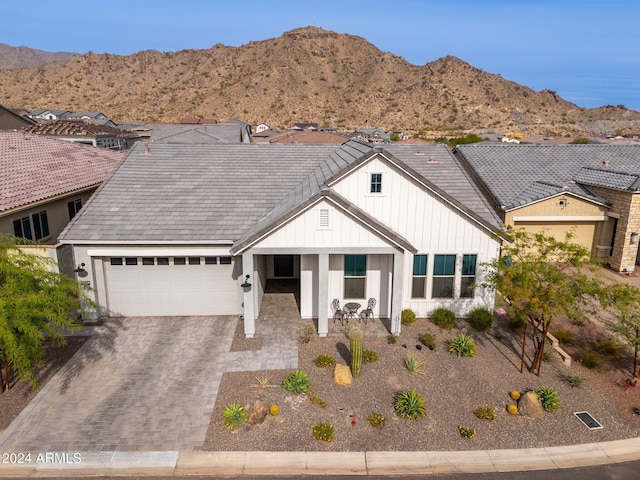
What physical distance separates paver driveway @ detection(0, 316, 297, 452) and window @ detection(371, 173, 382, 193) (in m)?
6.15

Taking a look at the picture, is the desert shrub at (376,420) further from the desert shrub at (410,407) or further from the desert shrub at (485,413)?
the desert shrub at (485,413)

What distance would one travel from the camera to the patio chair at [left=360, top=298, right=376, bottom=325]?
1629 cm

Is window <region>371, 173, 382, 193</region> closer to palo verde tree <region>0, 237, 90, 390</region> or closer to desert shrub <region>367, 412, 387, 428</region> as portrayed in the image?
desert shrub <region>367, 412, 387, 428</region>

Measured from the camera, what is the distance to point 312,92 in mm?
129750

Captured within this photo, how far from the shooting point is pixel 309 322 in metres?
16.5

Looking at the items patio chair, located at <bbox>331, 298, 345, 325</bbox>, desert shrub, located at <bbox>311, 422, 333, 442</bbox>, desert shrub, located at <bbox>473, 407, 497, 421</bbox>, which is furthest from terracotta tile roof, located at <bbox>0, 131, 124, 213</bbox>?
desert shrub, located at <bbox>473, 407, 497, 421</bbox>

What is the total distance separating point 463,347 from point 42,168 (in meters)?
Answer: 22.7

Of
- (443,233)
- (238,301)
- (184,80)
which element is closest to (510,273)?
(443,233)

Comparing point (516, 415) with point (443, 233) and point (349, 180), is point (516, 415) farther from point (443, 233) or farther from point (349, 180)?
point (349, 180)

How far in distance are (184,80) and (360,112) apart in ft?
217

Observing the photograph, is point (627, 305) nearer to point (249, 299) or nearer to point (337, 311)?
point (337, 311)

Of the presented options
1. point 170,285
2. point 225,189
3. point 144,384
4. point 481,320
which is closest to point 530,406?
point 481,320

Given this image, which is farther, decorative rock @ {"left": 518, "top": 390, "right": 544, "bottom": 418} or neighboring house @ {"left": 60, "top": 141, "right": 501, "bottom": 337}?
neighboring house @ {"left": 60, "top": 141, "right": 501, "bottom": 337}

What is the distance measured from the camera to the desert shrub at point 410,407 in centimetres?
1130
